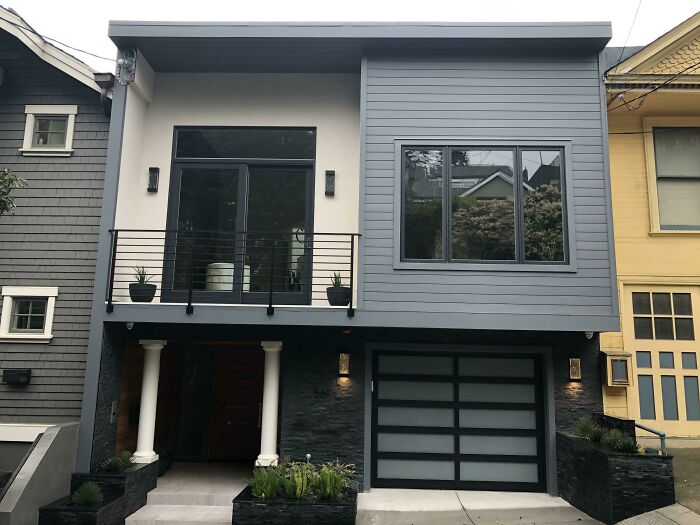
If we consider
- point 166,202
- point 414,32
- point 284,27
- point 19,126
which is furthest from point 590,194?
point 19,126

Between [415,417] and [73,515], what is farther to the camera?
[415,417]

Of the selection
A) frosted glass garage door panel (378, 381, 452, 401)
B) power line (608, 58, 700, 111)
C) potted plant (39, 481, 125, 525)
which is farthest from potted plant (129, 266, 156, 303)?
power line (608, 58, 700, 111)

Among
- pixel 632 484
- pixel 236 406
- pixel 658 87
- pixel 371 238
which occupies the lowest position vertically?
pixel 632 484

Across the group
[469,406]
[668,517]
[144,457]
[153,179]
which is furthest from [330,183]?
[668,517]

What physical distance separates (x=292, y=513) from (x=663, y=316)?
19.3 ft

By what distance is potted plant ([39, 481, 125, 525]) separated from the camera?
5898 millimetres

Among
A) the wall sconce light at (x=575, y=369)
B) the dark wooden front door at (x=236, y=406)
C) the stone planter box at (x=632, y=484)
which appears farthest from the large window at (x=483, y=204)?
the dark wooden front door at (x=236, y=406)

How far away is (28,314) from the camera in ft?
23.9

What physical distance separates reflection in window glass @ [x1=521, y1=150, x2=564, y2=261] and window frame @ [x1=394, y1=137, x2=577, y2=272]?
63 millimetres

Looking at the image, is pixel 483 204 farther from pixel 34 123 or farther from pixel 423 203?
pixel 34 123

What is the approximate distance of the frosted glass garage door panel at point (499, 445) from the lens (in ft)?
24.6

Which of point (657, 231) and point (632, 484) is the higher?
point (657, 231)

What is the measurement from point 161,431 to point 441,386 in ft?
14.3

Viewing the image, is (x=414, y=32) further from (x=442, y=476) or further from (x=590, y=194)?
(x=442, y=476)
